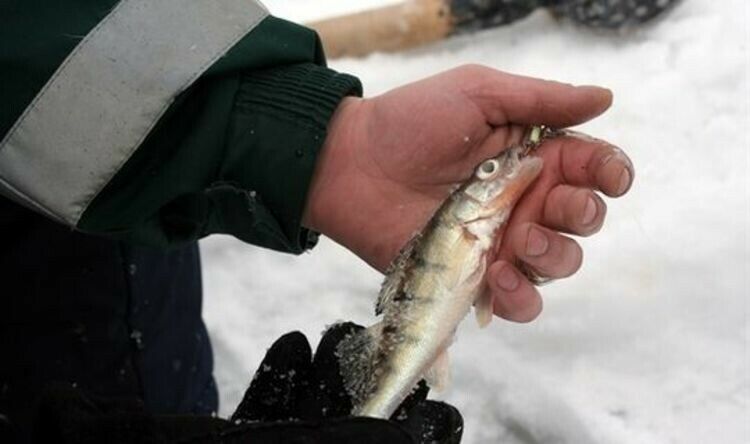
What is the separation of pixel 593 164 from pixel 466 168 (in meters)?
0.27

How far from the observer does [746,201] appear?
2.74m

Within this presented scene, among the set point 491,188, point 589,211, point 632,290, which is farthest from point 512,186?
point 632,290

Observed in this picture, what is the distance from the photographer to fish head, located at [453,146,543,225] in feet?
5.40

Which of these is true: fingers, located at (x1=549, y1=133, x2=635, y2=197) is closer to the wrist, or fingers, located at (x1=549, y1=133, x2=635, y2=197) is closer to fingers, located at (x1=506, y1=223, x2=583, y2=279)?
fingers, located at (x1=506, y1=223, x2=583, y2=279)

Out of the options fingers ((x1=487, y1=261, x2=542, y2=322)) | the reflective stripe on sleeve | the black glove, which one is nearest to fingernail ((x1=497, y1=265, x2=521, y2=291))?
fingers ((x1=487, y1=261, x2=542, y2=322))

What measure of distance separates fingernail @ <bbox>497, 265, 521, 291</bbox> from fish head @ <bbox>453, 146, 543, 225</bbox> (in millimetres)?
94

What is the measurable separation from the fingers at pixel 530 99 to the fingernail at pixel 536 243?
0.25 metres

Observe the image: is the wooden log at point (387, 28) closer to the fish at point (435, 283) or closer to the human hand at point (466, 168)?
the human hand at point (466, 168)

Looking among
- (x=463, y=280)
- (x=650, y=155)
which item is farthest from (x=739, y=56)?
(x=463, y=280)

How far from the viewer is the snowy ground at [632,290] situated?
2.40 meters

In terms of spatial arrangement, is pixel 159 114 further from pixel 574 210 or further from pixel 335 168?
pixel 574 210

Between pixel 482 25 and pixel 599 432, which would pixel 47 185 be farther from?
pixel 482 25

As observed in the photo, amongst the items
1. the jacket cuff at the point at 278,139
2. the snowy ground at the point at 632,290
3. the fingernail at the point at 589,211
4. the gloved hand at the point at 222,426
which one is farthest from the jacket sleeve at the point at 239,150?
the snowy ground at the point at 632,290

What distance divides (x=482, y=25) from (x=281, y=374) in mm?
2295
